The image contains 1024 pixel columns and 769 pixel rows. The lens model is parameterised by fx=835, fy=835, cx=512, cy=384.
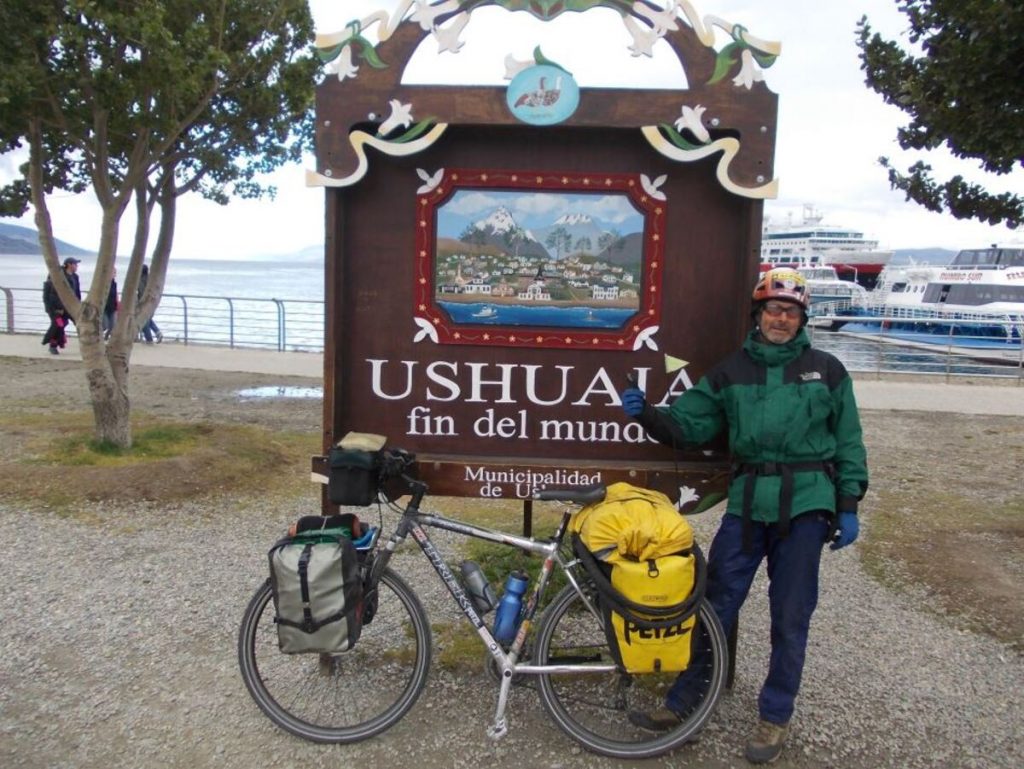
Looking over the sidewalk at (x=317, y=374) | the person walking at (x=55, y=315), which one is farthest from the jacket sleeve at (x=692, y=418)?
the person walking at (x=55, y=315)

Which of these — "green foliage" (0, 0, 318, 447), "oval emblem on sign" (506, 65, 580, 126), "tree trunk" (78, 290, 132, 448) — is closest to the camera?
"oval emblem on sign" (506, 65, 580, 126)

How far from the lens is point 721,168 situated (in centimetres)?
334

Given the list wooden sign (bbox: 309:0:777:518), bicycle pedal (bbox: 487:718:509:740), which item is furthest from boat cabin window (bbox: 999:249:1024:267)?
bicycle pedal (bbox: 487:718:509:740)

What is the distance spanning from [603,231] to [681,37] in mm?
810

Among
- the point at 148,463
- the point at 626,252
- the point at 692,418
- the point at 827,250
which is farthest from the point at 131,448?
the point at 827,250

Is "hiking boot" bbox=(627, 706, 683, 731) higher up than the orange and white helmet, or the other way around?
the orange and white helmet

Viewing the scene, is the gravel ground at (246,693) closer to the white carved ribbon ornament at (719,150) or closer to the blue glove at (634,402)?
the blue glove at (634,402)

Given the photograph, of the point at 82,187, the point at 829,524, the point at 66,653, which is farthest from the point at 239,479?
the point at 829,524

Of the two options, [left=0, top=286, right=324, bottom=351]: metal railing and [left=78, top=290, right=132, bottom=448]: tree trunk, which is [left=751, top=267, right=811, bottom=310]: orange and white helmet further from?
[left=0, top=286, right=324, bottom=351]: metal railing

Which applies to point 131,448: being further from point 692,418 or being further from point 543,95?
point 692,418

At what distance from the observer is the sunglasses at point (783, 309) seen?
312 cm

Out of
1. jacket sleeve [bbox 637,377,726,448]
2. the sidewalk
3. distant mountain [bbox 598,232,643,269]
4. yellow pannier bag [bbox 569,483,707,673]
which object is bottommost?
the sidewalk

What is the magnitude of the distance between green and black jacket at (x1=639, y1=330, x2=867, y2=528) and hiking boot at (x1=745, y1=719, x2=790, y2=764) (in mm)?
812

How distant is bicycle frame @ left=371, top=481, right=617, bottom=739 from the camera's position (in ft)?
10.4
